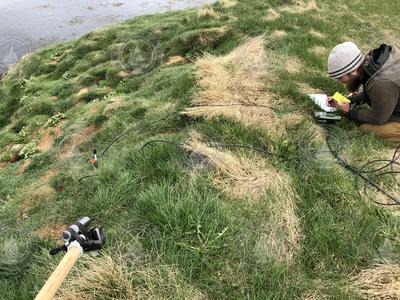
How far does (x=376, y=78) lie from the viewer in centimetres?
423

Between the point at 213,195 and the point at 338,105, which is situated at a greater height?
the point at 213,195

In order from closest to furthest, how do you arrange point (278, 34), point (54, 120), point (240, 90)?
point (240, 90) → point (278, 34) → point (54, 120)

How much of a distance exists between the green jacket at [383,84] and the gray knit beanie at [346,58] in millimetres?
135

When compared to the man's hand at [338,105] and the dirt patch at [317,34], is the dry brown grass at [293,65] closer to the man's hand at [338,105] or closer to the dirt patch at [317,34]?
the man's hand at [338,105]

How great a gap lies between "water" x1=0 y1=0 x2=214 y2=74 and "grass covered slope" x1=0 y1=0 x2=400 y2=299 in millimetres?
10402

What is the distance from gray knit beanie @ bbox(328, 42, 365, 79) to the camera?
4297 millimetres

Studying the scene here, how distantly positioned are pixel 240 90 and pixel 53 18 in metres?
16.2

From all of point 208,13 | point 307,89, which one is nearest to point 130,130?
point 307,89

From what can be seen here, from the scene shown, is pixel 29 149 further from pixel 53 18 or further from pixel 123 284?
pixel 53 18

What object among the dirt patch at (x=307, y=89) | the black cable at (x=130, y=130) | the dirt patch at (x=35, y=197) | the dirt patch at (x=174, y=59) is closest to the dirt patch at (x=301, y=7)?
the dirt patch at (x=174, y=59)

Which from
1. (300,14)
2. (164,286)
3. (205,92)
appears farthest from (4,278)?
(300,14)

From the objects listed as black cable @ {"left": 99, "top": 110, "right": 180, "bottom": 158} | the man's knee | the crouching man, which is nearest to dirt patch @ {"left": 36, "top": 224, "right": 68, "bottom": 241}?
black cable @ {"left": 99, "top": 110, "right": 180, "bottom": 158}

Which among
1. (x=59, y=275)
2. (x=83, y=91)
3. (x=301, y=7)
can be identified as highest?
(x=59, y=275)

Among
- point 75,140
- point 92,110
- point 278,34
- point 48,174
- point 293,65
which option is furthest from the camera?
point 278,34
